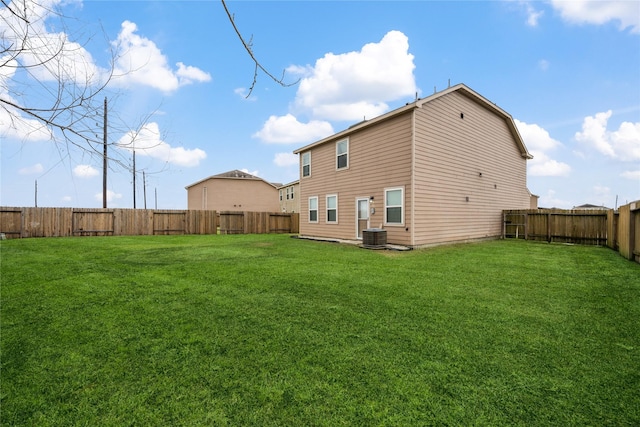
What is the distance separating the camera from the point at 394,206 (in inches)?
425

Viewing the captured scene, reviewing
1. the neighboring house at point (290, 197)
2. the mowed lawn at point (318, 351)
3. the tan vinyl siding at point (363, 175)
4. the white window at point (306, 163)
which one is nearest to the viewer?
the mowed lawn at point (318, 351)

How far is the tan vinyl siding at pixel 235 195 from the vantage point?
31250 millimetres

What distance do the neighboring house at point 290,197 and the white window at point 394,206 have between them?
712 inches

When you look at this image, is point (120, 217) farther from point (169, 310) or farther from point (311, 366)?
point (311, 366)

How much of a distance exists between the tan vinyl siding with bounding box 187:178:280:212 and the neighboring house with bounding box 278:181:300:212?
60.5 inches

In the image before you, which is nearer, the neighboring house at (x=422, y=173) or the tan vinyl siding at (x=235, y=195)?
the neighboring house at (x=422, y=173)

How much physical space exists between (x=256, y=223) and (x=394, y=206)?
39.9ft

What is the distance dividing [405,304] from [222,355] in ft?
8.09

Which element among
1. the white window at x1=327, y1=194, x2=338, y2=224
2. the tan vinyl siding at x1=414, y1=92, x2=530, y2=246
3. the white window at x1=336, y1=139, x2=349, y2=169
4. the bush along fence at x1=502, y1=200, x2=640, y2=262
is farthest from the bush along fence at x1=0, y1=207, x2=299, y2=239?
the bush along fence at x1=502, y1=200, x2=640, y2=262

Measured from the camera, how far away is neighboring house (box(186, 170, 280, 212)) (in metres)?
31.2

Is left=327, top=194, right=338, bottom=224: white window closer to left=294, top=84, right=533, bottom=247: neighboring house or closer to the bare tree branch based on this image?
left=294, top=84, right=533, bottom=247: neighboring house

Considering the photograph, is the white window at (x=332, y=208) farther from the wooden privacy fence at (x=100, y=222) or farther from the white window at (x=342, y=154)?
the wooden privacy fence at (x=100, y=222)

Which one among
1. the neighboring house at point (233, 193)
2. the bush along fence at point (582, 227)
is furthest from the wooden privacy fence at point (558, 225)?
the neighboring house at point (233, 193)

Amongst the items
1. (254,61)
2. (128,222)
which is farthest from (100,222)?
(254,61)
